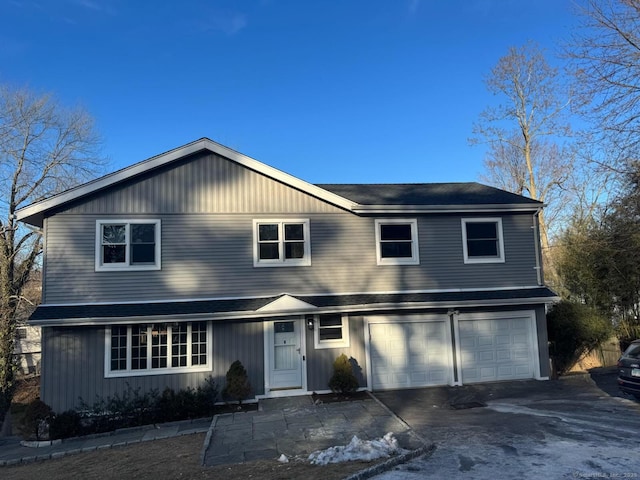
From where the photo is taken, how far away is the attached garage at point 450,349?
1360 cm

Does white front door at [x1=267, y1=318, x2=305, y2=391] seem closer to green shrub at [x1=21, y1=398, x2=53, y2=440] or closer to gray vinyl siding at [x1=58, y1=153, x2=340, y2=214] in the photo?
gray vinyl siding at [x1=58, y1=153, x2=340, y2=214]

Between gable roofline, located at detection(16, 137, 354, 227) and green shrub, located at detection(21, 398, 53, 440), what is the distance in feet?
17.1

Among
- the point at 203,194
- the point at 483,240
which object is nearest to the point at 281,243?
the point at 203,194

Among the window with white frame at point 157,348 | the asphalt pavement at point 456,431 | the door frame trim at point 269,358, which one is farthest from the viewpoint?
the door frame trim at point 269,358

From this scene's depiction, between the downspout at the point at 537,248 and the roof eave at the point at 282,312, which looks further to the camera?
the downspout at the point at 537,248

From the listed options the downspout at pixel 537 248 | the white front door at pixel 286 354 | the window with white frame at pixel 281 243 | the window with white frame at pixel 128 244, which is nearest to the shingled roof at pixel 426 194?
the downspout at pixel 537 248

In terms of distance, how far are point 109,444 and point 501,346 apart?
1175cm

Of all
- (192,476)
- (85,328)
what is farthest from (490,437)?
(85,328)

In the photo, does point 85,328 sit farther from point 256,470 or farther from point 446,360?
point 446,360

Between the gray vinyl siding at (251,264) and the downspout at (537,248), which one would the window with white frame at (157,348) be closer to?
the gray vinyl siding at (251,264)

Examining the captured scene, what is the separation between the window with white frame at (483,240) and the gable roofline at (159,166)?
Result: 4.15 meters

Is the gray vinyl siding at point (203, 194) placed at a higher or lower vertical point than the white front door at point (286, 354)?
higher

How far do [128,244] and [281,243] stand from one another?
14.9 feet

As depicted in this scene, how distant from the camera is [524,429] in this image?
8.74 m
